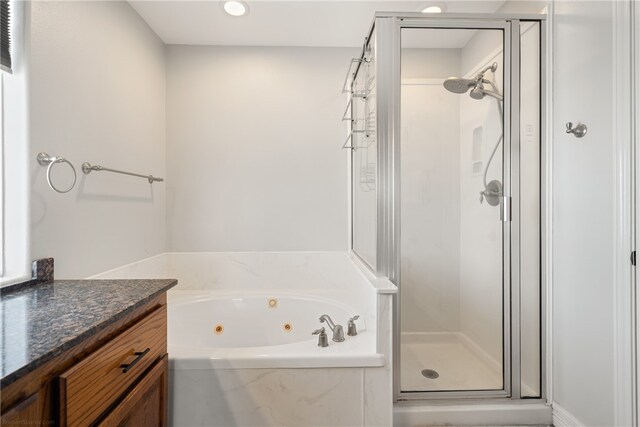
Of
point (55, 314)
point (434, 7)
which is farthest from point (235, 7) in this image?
point (55, 314)

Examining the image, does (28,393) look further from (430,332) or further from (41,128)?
(430,332)

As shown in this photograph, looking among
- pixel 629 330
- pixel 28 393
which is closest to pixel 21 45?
pixel 28 393

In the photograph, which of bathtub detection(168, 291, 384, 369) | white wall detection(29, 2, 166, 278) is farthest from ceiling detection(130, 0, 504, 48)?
bathtub detection(168, 291, 384, 369)

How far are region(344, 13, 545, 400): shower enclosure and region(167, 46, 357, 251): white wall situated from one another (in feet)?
2.62

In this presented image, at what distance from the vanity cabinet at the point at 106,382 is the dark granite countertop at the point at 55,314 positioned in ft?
0.08

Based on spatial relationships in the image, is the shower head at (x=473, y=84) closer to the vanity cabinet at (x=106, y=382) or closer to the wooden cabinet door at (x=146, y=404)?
the vanity cabinet at (x=106, y=382)

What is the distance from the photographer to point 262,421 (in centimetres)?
144

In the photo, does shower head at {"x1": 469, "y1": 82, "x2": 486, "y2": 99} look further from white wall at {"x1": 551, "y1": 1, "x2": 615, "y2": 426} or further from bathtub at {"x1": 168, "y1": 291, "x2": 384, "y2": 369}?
bathtub at {"x1": 168, "y1": 291, "x2": 384, "y2": 369}

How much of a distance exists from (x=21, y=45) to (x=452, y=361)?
2419 millimetres

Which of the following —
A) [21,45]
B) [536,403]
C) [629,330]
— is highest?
[21,45]

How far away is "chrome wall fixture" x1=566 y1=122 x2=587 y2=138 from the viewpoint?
1.45m

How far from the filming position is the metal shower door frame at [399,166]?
1.64m

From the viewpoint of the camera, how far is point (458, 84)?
173cm

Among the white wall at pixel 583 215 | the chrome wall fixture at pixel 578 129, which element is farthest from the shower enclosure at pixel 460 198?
the chrome wall fixture at pixel 578 129
